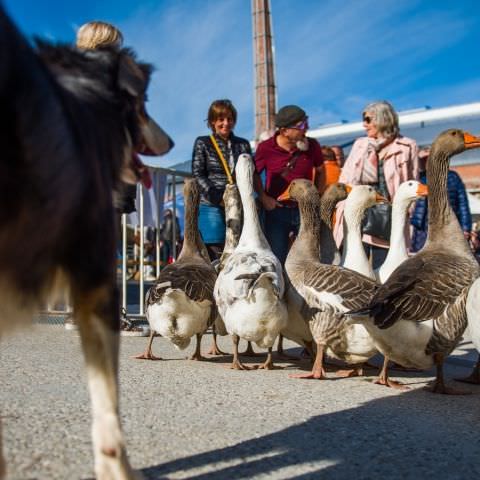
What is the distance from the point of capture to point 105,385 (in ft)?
6.66

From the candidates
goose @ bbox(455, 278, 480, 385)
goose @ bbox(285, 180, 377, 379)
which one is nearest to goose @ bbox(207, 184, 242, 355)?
goose @ bbox(285, 180, 377, 379)

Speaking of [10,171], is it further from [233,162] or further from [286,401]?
[233,162]

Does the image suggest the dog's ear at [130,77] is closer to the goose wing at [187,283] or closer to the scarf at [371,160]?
the goose wing at [187,283]

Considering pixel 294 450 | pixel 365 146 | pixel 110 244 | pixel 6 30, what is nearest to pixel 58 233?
pixel 110 244

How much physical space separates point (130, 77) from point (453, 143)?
12.6 feet

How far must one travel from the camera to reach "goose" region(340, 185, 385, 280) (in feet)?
19.1

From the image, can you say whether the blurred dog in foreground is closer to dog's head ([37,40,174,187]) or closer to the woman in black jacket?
dog's head ([37,40,174,187])

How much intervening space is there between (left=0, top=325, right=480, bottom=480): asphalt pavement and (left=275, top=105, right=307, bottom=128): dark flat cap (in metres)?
2.72

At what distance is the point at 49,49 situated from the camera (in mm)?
2213

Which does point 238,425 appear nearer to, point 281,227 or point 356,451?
point 356,451

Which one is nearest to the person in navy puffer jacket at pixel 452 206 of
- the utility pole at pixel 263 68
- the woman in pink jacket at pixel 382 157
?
the woman in pink jacket at pixel 382 157

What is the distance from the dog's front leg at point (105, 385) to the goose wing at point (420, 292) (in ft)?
8.30

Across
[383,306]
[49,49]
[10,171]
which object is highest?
[49,49]

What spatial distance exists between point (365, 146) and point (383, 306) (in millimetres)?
2626
